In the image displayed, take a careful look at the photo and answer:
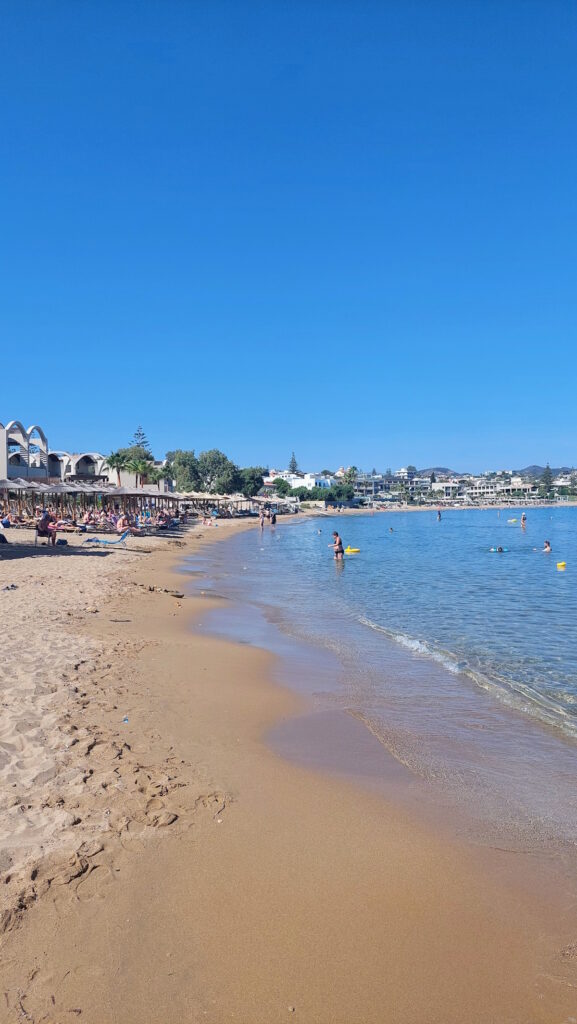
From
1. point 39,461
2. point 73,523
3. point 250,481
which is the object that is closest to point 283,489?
point 250,481

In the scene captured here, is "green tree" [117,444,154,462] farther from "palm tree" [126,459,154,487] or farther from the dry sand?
the dry sand

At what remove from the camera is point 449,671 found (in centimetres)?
918

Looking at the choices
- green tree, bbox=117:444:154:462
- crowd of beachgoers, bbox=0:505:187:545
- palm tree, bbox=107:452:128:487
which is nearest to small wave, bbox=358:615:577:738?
crowd of beachgoers, bbox=0:505:187:545

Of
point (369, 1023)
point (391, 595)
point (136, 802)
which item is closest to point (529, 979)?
point (369, 1023)

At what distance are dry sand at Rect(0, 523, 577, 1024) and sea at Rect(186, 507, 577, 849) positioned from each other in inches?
30.4

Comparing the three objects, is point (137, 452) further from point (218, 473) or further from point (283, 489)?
point (283, 489)

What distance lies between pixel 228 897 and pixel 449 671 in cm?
644

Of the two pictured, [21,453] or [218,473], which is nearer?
[21,453]

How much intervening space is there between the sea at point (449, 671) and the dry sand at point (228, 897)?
772 mm

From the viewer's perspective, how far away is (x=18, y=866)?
3.38 meters

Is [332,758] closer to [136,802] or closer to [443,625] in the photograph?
[136,802]

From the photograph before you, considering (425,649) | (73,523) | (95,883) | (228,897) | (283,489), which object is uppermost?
(283,489)

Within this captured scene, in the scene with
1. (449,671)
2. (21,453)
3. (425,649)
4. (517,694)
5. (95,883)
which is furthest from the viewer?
(21,453)

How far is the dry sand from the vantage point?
2.70 metres
